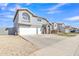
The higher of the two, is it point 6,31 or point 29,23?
point 29,23

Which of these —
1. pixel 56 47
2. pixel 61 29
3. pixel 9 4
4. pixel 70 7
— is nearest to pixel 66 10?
pixel 70 7

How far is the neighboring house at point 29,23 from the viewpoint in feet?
11.4

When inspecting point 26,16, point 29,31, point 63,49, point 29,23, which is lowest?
point 63,49

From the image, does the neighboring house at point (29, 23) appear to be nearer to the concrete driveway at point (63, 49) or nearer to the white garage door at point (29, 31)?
the white garage door at point (29, 31)

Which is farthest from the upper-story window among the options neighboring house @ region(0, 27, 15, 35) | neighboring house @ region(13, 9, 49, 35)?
neighboring house @ region(0, 27, 15, 35)

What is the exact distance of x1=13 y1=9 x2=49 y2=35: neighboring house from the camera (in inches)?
137

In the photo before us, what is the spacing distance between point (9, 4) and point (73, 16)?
99cm

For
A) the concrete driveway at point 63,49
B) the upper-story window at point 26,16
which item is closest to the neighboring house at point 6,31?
the upper-story window at point 26,16

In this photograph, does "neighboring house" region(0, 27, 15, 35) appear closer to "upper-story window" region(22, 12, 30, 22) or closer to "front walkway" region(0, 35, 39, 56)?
"front walkway" region(0, 35, 39, 56)

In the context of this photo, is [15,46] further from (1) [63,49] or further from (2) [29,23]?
(1) [63,49]

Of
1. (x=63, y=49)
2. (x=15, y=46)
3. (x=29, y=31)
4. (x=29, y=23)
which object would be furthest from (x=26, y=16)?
(x=63, y=49)

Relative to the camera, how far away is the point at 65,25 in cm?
351

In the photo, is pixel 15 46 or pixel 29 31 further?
pixel 29 31

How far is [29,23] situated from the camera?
3514 millimetres
